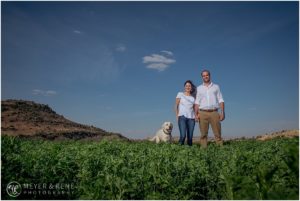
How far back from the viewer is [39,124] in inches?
904

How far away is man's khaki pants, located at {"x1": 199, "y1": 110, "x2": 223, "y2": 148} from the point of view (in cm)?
1207

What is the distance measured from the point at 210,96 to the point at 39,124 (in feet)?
45.3

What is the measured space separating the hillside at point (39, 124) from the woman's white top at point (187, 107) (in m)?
7.12

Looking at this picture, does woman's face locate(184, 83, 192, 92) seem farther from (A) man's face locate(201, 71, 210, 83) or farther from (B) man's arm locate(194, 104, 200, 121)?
(A) man's face locate(201, 71, 210, 83)

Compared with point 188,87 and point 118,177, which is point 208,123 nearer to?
point 188,87

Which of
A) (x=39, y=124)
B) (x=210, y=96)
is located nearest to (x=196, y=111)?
(x=210, y=96)

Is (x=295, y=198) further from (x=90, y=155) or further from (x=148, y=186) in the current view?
(x=90, y=155)

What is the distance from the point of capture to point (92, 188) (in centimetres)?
570

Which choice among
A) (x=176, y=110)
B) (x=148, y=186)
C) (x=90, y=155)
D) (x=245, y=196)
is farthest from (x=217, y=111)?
(x=245, y=196)

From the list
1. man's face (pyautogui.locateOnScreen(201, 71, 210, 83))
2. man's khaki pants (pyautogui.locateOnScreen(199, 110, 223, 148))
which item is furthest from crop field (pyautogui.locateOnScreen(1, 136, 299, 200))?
man's face (pyautogui.locateOnScreen(201, 71, 210, 83))

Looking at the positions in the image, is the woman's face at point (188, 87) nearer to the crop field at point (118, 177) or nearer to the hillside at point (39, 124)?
the crop field at point (118, 177)

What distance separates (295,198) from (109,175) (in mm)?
2621
